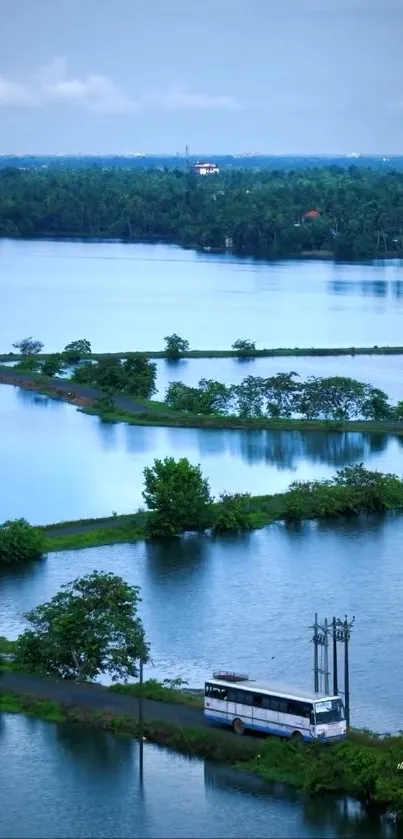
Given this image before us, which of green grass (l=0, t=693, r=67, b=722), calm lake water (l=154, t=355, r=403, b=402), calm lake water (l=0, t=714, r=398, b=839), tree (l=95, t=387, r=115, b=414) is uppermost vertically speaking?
calm lake water (l=154, t=355, r=403, b=402)

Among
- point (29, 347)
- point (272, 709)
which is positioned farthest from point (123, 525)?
point (29, 347)

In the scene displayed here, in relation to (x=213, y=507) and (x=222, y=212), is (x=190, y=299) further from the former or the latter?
(x=213, y=507)

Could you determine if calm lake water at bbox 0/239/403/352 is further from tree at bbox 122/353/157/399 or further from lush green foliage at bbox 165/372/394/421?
lush green foliage at bbox 165/372/394/421

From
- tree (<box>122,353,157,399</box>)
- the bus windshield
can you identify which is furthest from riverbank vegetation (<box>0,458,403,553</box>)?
tree (<box>122,353,157,399</box>)

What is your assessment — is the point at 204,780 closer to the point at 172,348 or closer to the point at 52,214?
the point at 172,348

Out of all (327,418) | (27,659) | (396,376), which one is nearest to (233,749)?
(27,659)

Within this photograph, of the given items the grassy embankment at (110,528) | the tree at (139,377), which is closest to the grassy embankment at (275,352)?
the tree at (139,377)

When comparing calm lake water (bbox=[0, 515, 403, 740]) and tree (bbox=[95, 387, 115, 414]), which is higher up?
tree (bbox=[95, 387, 115, 414])
